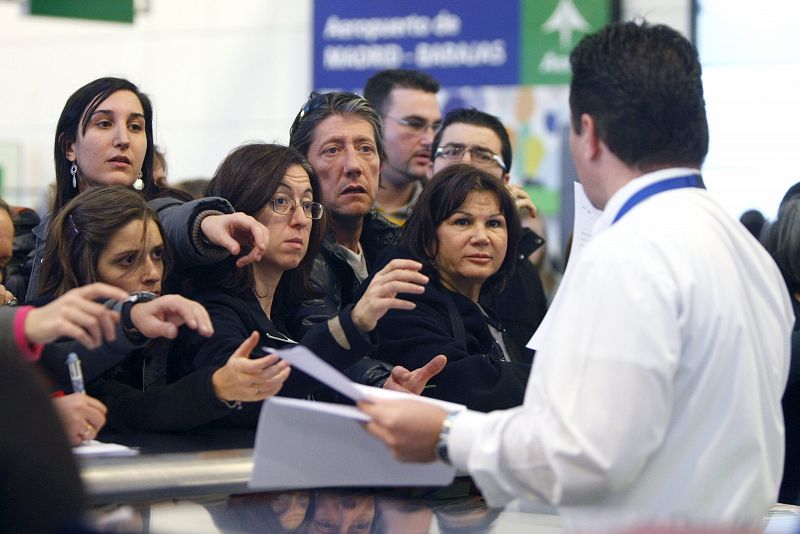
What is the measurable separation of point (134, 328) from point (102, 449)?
0.84ft

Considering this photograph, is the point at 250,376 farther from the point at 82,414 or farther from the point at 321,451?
the point at 321,451

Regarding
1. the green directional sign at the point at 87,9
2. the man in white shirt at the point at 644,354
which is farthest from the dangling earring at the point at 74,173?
the green directional sign at the point at 87,9

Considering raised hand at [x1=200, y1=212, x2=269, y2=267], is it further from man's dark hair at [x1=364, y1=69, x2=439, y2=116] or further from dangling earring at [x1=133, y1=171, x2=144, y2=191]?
man's dark hair at [x1=364, y1=69, x2=439, y2=116]

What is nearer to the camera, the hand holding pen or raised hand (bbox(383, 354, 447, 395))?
the hand holding pen

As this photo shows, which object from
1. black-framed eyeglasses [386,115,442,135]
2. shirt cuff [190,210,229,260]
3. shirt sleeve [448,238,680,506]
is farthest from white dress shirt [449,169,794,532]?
black-framed eyeglasses [386,115,442,135]

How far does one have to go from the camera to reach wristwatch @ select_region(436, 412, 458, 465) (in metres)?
1.99

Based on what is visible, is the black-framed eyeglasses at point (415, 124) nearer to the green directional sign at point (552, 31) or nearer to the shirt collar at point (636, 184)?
the shirt collar at point (636, 184)

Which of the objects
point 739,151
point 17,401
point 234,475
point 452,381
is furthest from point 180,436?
point 739,151

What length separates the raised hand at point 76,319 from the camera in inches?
83.9

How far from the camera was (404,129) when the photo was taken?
4809 millimetres

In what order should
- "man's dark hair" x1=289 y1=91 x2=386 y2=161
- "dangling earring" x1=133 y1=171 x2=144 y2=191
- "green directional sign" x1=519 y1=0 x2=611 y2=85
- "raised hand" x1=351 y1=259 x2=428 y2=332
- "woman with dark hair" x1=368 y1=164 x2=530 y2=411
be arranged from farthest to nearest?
"green directional sign" x1=519 y1=0 x2=611 y2=85 → "man's dark hair" x1=289 y1=91 x2=386 y2=161 → "dangling earring" x1=133 y1=171 x2=144 y2=191 → "woman with dark hair" x1=368 y1=164 x2=530 y2=411 → "raised hand" x1=351 y1=259 x2=428 y2=332

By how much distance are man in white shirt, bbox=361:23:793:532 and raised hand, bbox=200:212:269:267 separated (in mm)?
895

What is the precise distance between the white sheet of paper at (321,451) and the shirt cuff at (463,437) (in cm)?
6

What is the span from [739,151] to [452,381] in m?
5.53
